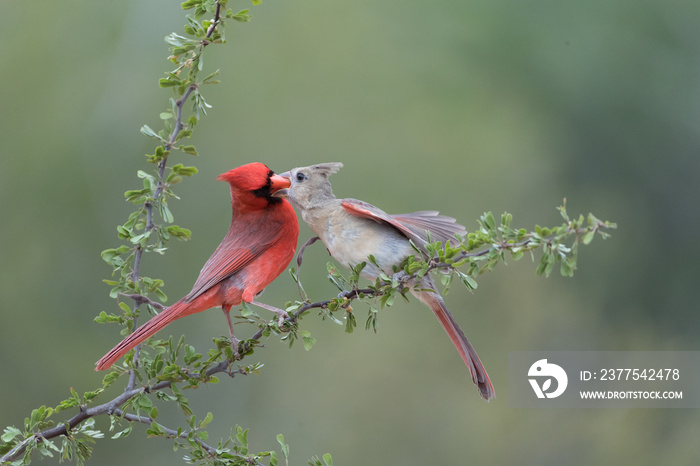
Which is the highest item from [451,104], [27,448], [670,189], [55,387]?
[670,189]

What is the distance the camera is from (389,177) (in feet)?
17.5

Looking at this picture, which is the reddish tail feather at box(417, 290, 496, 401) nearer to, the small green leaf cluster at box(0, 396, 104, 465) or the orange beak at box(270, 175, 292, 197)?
the orange beak at box(270, 175, 292, 197)

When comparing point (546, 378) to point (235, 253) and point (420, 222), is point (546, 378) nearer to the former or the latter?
point (420, 222)

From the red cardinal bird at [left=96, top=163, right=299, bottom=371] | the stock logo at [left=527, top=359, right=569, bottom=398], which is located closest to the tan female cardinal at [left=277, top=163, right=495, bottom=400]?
the red cardinal bird at [left=96, top=163, right=299, bottom=371]

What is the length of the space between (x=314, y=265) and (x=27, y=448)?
302 centimetres

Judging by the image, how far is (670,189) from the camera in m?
5.24

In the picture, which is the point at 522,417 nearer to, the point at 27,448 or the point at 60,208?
the point at 60,208

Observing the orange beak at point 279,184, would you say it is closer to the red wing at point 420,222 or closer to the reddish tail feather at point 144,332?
the red wing at point 420,222

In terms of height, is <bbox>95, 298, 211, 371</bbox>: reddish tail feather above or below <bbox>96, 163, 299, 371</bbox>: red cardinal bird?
below

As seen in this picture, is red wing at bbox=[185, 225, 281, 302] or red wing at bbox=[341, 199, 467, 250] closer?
red wing at bbox=[341, 199, 467, 250]

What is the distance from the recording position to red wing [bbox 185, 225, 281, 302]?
2646 mm

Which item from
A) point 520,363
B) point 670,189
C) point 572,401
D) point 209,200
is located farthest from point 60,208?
point 670,189

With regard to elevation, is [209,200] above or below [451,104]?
below

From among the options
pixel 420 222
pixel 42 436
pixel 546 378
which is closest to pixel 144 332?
pixel 42 436
